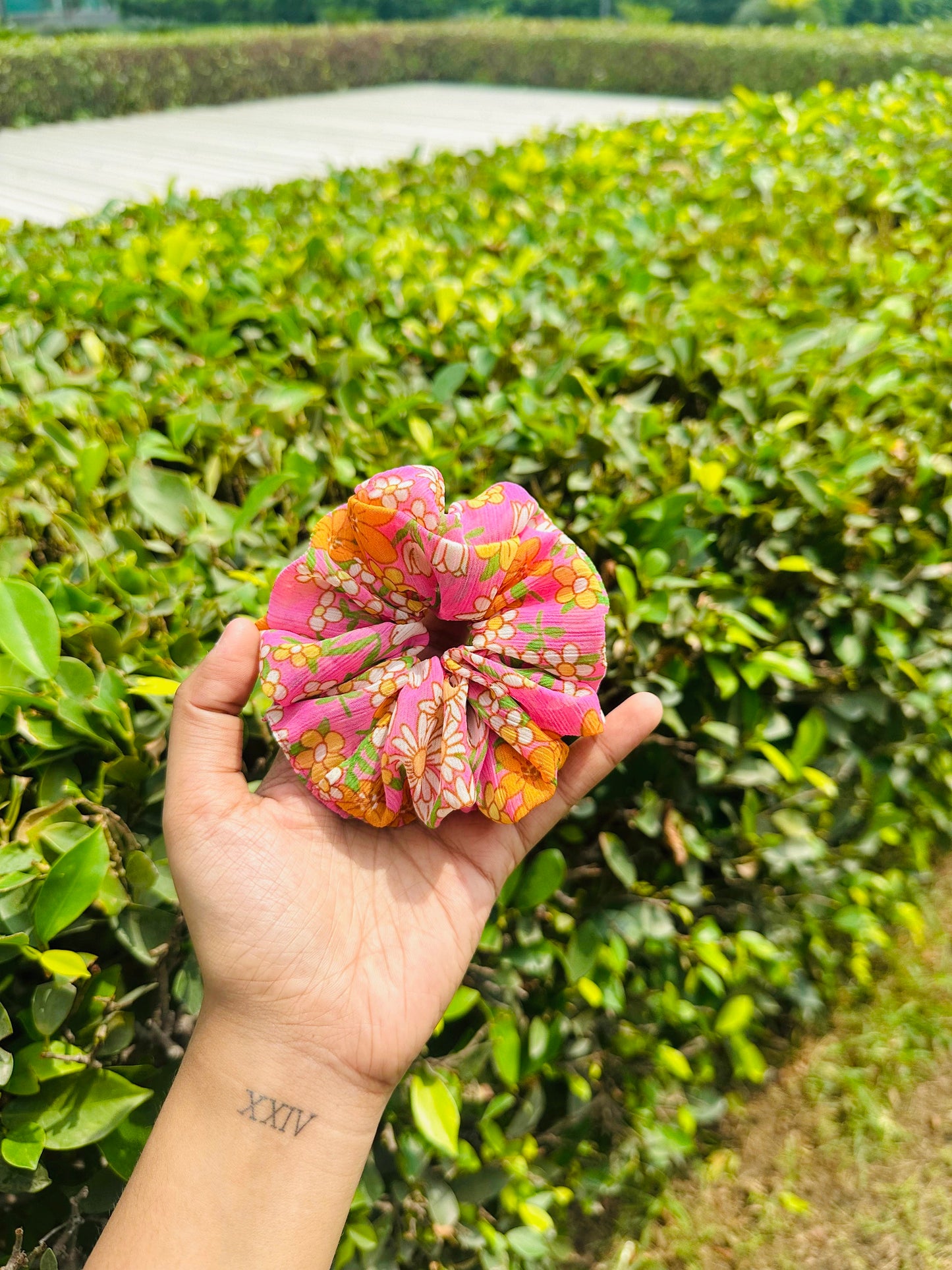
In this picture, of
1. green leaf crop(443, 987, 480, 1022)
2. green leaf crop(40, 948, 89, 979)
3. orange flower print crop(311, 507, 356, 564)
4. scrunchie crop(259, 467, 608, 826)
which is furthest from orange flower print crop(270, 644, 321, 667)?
green leaf crop(443, 987, 480, 1022)

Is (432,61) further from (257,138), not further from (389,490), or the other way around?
(389,490)

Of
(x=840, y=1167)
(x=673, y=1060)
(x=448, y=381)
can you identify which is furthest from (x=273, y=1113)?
(x=840, y=1167)

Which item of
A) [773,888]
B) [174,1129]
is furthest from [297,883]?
[773,888]

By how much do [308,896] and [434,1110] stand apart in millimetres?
454

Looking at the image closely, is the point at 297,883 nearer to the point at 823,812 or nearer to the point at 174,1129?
the point at 174,1129

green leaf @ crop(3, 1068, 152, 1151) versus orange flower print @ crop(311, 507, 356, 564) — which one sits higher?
orange flower print @ crop(311, 507, 356, 564)

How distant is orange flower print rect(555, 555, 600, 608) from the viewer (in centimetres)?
125

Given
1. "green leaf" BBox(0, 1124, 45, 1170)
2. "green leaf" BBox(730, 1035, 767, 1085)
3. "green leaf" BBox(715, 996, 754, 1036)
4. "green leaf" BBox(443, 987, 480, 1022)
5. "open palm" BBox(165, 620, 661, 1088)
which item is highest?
"open palm" BBox(165, 620, 661, 1088)

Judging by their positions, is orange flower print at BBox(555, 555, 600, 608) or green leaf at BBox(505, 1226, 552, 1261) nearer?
orange flower print at BBox(555, 555, 600, 608)

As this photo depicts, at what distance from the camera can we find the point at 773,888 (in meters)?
2.19

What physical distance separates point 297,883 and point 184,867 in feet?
0.48

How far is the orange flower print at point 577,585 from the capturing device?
4.11 feet

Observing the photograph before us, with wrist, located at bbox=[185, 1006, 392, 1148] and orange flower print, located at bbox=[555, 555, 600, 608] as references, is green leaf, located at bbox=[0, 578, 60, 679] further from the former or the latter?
orange flower print, located at bbox=[555, 555, 600, 608]

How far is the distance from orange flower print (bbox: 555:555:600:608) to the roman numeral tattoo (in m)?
0.72
